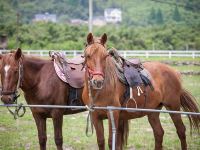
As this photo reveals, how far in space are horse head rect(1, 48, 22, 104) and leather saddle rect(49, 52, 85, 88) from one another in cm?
114

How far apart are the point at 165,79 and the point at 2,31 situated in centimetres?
4116

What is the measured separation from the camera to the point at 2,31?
47.2m

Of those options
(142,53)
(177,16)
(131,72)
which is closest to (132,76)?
(131,72)

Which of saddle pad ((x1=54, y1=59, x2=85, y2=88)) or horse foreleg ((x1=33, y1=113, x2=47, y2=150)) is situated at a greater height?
saddle pad ((x1=54, y1=59, x2=85, y2=88))

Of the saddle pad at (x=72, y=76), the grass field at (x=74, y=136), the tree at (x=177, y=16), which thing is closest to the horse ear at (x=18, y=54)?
the saddle pad at (x=72, y=76)

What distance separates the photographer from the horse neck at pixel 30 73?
24.8ft

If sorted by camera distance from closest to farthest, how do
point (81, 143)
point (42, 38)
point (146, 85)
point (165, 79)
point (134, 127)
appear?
point (146, 85) → point (165, 79) → point (81, 143) → point (134, 127) → point (42, 38)

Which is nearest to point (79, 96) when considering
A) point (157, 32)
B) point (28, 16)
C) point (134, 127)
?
point (134, 127)

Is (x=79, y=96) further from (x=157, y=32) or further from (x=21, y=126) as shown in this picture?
(x=157, y=32)

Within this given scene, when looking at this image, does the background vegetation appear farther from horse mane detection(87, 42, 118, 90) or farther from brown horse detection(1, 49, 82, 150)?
horse mane detection(87, 42, 118, 90)

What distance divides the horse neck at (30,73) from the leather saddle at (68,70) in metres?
0.37

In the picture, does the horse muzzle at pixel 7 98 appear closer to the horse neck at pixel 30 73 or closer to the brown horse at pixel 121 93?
the horse neck at pixel 30 73

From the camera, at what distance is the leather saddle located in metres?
7.96

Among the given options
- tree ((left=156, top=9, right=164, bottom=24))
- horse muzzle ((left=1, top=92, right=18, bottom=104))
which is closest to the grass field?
horse muzzle ((left=1, top=92, right=18, bottom=104))
